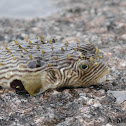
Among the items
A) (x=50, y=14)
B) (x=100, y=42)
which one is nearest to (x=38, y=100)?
(x=100, y=42)

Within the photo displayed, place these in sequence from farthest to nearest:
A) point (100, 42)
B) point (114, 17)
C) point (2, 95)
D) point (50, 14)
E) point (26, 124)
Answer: point (50, 14) → point (114, 17) → point (100, 42) → point (2, 95) → point (26, 124)

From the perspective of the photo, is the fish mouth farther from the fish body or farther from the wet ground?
the wet ground

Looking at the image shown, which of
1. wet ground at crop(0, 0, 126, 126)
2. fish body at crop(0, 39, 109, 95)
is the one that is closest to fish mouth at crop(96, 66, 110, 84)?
fish body at crop(0, 39, 109, 95)

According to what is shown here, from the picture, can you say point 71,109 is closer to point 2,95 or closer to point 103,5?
point 2,95

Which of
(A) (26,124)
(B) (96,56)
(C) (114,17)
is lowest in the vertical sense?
(A) (26,124)

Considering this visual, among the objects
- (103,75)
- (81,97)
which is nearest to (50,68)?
(81,97)

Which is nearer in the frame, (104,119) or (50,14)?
(104,119)
